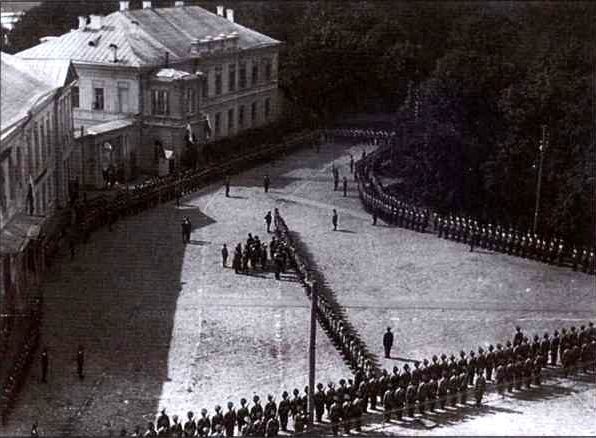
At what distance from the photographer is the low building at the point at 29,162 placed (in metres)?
24.4

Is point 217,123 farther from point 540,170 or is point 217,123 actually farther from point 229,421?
point 229,421

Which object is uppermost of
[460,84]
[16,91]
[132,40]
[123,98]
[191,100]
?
[132,40]

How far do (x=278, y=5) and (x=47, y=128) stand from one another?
39840 mm

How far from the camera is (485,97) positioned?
4259cm

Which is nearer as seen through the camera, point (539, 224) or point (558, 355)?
point (558, 355)

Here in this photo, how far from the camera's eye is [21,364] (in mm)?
20578

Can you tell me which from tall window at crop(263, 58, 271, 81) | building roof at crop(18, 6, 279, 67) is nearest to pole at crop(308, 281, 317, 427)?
building roof at crop(18, 6, 279, 67)

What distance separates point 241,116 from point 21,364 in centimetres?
3596

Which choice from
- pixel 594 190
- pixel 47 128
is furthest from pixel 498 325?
pixel 47 128

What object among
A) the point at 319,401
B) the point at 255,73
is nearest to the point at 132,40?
the point at 255,73

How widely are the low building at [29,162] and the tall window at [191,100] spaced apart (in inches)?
358

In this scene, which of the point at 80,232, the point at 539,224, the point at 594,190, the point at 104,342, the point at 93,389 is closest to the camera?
the point at 93,389

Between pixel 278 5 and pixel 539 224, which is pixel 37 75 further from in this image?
pixel 278 5

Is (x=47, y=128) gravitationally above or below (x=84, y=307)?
above
